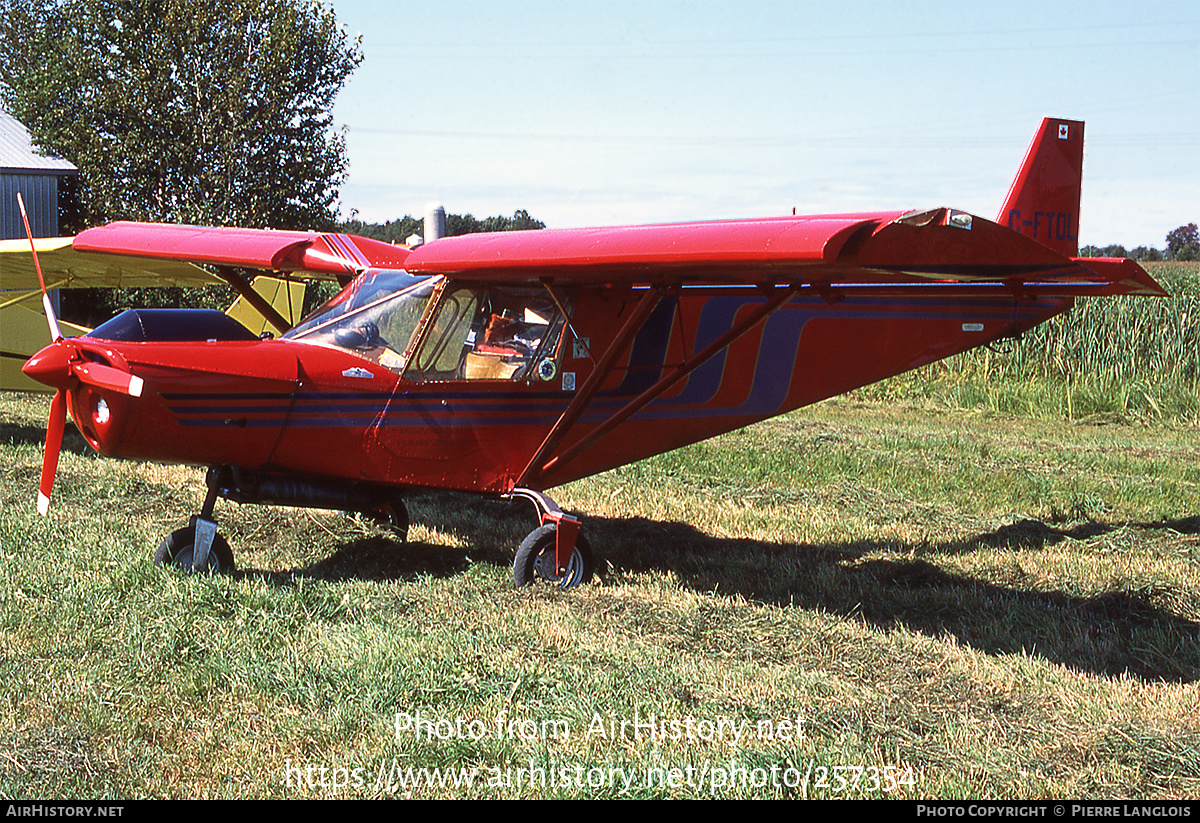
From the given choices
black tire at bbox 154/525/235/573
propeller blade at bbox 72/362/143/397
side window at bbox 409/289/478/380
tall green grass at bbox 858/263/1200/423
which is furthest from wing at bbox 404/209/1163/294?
tall green grass at bbox 858/263/1200/423

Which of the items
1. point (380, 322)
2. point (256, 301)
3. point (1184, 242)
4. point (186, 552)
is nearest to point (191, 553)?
point (186, 552)

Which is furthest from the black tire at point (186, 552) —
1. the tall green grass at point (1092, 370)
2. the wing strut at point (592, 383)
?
the tall green grass at point (1092, 370)

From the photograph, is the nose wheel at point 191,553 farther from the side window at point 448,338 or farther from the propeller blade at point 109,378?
the side window at point 448,338

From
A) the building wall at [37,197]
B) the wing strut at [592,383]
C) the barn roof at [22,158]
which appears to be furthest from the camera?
the building wall at [37,197]

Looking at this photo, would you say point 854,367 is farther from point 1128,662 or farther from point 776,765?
point 776,765

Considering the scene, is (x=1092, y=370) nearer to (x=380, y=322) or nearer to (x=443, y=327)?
(x=443, y=327)

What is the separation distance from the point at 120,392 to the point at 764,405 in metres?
4.41

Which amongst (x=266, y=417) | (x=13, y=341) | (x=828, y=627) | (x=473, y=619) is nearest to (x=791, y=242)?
(x=828, y=627)

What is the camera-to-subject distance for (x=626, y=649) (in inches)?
207

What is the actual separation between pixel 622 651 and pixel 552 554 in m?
1.49

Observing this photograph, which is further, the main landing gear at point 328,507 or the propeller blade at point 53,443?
the main landing gear at point 328,507

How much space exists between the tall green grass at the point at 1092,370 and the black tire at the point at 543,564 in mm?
11136

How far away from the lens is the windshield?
6.53 metres

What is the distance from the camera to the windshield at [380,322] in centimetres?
653
